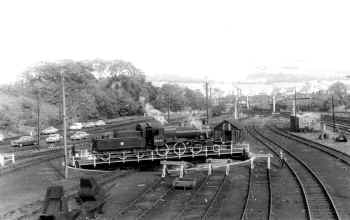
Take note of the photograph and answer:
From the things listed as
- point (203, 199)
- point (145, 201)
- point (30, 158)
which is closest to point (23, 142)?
point (30, 158)

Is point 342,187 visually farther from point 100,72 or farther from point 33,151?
point 100,72

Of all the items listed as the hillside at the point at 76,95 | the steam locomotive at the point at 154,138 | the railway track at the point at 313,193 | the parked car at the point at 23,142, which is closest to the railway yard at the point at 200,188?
the railway track at the point at 313,193

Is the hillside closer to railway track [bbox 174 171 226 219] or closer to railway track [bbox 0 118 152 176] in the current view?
railway track [bbox 0 118 152 176]

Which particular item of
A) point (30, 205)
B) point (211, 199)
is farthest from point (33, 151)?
point (211, 199)

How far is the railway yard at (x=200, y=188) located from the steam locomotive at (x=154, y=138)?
4.76 ft

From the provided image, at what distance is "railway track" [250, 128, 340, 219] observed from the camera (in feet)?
63.2

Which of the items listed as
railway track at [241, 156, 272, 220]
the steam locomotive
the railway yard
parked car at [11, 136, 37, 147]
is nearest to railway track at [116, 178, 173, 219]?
the railway yard

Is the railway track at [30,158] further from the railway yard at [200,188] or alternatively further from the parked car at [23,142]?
the parked car at [23,142]

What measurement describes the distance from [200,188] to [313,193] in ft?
22.4

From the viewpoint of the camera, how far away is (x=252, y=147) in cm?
4800

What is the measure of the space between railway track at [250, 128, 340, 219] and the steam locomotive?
6.59 m

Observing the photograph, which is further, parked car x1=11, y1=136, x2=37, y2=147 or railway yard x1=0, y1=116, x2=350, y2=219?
parked car x1=11, y1=136, x2=37, y2=147

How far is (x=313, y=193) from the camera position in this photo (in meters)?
23.9

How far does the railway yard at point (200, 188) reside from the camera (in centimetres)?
1952
